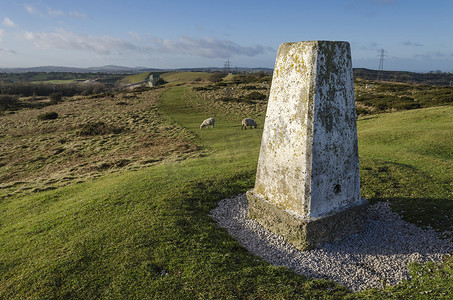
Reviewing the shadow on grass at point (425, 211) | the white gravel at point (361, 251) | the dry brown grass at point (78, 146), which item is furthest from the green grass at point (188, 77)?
the white gravel at point (361, 251)

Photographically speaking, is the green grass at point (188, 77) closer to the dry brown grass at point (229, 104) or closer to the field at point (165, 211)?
the dry brown grass at point (229, 104)

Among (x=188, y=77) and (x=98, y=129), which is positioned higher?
(x=188, y=77)

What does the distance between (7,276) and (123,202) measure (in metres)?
4.47

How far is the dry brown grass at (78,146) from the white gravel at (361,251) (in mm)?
12471

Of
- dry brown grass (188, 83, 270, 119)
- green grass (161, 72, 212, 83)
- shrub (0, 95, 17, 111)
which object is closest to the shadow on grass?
dry brown grass (188, 83, 270, 119)

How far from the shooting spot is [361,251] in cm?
782

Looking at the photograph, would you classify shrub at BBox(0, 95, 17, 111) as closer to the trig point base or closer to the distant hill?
the trig point base

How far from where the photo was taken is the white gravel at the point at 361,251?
269 inches

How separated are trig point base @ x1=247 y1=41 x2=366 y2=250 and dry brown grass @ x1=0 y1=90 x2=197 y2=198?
12.9 meters

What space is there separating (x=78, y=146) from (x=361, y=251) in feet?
86.9

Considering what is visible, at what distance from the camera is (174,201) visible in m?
10.6

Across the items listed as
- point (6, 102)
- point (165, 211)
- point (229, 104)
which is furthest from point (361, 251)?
point (6, 102)

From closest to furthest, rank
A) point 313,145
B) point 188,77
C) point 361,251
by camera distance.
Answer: point 313,145
point 361,251
point 188,77

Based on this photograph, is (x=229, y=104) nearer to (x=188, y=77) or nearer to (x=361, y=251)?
(x=361, y=251)
